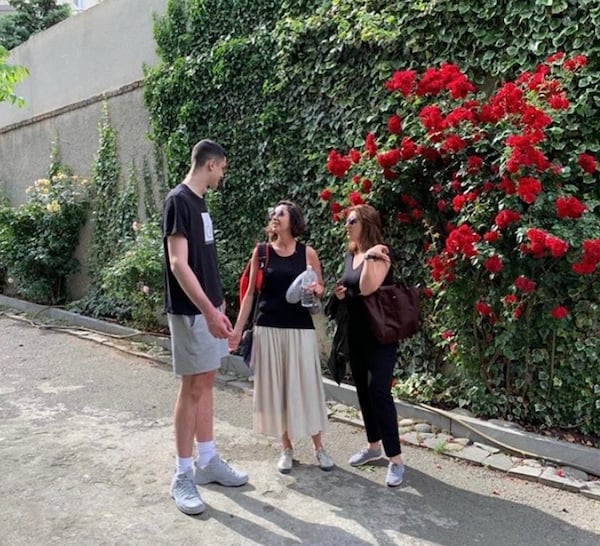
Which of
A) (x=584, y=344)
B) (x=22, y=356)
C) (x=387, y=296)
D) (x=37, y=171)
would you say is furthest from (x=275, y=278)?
(x=37, y=171)

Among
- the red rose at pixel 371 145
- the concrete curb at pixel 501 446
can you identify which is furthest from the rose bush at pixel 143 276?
the red rose at pixel 371 145

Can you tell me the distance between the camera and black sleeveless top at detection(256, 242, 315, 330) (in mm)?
3877

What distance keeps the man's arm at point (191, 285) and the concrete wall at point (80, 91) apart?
5.63 meters

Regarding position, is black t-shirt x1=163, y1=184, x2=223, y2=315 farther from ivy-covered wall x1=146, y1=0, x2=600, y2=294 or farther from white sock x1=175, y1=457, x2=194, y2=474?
ivy-covered wall x1=146, y1=0, x2=600, y2=294

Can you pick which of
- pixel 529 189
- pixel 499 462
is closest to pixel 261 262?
pixel 529 189

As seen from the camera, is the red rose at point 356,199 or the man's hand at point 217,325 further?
the red rose at point 356,199

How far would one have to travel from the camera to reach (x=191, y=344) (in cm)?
339

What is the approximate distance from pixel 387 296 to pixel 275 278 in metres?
0.72

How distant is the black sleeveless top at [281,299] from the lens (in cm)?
388

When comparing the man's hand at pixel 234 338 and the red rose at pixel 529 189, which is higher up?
the red rose at pixel 529 189

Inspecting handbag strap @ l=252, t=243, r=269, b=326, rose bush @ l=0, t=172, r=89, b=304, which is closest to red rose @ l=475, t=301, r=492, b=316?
handbag strap @ l=252, t=243, r=269, b=326

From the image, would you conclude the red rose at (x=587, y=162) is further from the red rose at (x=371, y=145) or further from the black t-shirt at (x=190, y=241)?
the black t-shirt at (x=190, y=241)

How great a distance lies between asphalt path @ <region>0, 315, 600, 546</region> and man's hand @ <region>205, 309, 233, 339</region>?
3.31ft

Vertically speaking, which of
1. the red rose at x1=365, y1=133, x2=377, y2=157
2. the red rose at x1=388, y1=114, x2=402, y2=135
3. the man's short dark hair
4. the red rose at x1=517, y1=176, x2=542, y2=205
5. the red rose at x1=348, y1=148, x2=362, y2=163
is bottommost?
the red rose at x1=517, y1=176, x2=542, y2=205
